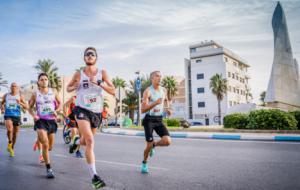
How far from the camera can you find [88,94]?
462 cm

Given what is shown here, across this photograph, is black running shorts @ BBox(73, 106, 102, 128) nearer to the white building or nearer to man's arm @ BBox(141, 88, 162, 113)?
man's arm @ BBox(141, 88, 162, 113)

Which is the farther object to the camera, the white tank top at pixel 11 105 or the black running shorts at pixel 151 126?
the white tank top at pixel 11 105

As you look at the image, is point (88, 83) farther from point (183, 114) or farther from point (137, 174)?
point (183, 114)

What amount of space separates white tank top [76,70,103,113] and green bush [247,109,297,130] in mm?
16991

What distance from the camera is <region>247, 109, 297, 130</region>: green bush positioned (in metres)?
18.8

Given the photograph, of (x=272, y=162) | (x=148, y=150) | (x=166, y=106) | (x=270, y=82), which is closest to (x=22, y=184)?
(x=148, y=150)

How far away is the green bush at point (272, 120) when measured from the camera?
18812 mm

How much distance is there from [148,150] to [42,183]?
2027 mm

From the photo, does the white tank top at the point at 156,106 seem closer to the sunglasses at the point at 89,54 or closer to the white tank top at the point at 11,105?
the sunglasses at the point at 89,54

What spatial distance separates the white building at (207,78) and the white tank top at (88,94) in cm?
5852

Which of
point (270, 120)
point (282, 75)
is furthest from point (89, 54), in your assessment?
point (282, 75)

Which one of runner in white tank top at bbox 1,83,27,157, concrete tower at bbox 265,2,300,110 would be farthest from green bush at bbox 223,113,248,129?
runner in white tank top at bbox 1,83,27,157

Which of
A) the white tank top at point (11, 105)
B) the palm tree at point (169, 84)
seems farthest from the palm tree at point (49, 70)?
the white tank top at point (11, 105)

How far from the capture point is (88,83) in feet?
15.1
